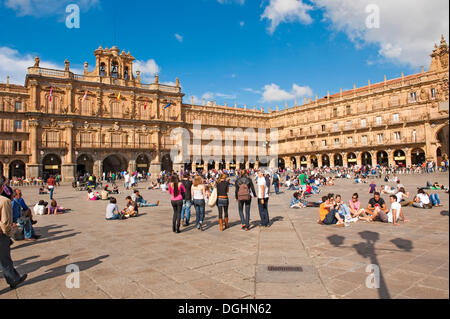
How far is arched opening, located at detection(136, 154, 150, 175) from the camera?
134 ft

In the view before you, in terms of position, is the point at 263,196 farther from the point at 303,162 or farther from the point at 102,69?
the point at 303,162

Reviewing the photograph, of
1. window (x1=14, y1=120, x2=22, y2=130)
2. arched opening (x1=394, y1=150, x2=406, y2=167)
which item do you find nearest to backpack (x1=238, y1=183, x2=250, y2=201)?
window (x1=14, y1=120, x2=22, y2=130)

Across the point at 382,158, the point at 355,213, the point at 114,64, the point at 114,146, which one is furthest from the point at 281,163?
the point at 355,213

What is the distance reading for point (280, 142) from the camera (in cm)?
5484

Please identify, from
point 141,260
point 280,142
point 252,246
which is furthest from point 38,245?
point 280,142

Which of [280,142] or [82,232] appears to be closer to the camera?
[82,232]

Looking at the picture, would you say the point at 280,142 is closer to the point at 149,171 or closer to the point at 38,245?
the point at 149,171

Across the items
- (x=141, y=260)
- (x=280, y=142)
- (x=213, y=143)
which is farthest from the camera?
(x=280, y=142)

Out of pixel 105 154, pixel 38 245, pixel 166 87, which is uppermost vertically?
pixel 166 87

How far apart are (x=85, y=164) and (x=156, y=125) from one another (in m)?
11.1

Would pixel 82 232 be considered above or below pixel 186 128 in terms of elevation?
below

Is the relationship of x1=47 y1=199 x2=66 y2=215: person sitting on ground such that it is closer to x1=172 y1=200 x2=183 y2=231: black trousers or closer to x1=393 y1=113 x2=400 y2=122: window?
x1=172 y1=200 x2=183 y2=231: black trousers

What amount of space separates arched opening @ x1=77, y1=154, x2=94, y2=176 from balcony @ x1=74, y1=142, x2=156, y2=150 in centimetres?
186

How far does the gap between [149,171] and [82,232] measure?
1332 inches
